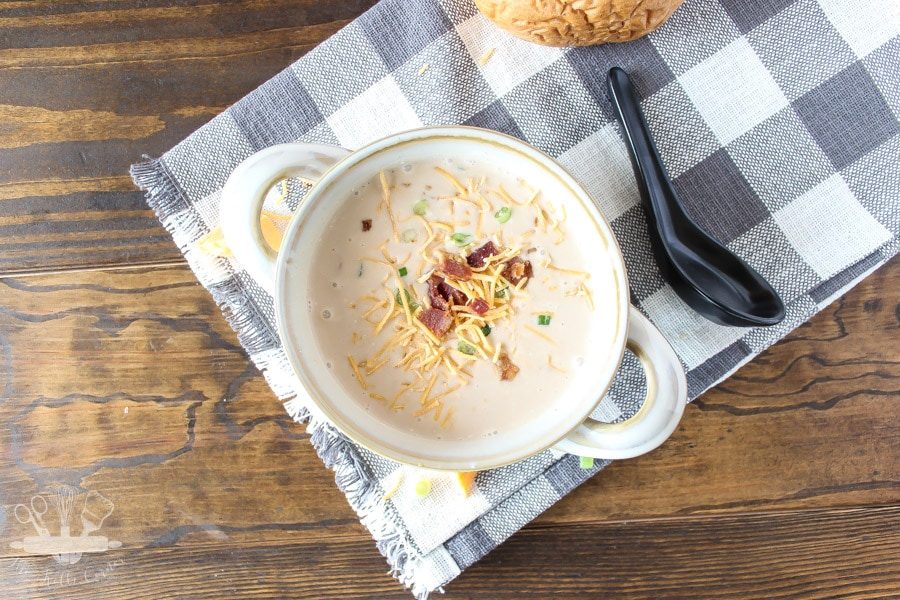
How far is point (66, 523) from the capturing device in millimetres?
1230

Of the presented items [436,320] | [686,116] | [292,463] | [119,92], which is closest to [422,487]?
[292,463]

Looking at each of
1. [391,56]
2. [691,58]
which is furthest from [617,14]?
[391,56]

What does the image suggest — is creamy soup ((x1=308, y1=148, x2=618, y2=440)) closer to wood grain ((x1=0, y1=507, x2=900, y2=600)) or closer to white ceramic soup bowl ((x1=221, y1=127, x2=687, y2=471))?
white ceramic soup bowl ((x1=221, y1=127, x2=687, y2=471))

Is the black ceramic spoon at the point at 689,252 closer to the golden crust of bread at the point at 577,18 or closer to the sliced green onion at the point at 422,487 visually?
the golden crust of bread at the point at 577,18

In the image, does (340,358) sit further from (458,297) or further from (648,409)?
(648,409)

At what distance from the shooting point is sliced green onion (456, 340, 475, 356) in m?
0.92

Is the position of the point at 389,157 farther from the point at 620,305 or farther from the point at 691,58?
the point at 691,58

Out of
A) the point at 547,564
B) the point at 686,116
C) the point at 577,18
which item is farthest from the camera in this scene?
the point at 547,564

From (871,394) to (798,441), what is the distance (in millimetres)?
148

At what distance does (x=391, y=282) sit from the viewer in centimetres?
92

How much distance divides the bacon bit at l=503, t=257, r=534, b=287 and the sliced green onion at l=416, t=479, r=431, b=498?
41 centimetres

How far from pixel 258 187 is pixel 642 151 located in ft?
1.88

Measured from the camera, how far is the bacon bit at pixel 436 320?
2.98 ft

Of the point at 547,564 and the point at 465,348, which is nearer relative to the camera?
the point at 465,348
